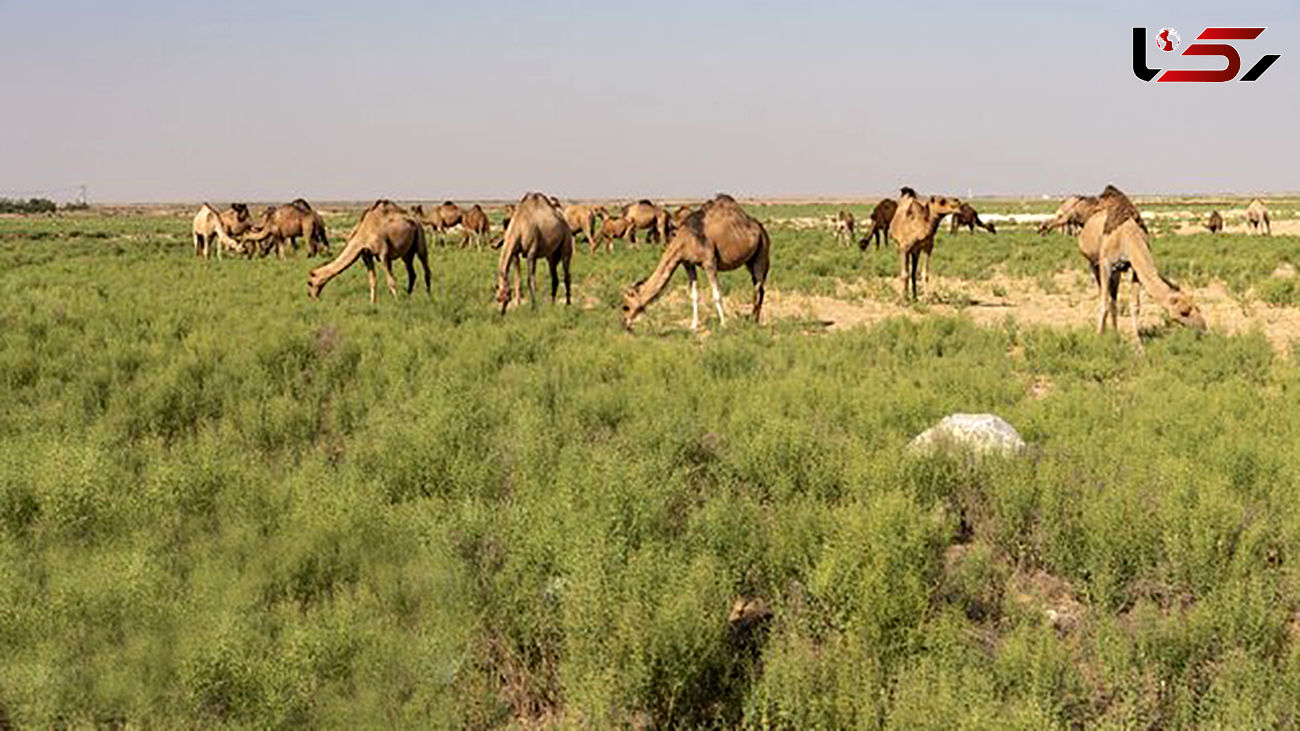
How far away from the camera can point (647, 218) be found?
40.7 meters

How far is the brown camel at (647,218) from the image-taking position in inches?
1554

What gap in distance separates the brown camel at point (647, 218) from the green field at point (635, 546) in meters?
29.2

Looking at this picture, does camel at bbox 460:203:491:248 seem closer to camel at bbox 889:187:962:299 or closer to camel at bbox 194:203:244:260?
camel at bbox 194:203:244:260

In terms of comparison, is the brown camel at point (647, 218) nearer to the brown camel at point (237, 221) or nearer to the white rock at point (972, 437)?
the brown camel at point (237, 221)

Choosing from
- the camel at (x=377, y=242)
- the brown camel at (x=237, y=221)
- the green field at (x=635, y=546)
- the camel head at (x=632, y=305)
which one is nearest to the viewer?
the green field at (x=635, y=546)

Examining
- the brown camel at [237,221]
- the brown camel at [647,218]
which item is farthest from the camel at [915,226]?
the brown camel at [237,221]

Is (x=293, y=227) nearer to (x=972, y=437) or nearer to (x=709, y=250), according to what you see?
(x=709, y=250)

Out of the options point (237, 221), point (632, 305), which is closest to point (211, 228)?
point (237, 221)

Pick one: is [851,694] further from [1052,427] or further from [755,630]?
[1052,427]

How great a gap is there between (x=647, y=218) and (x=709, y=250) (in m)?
26.5

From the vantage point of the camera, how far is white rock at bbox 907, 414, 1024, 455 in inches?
269

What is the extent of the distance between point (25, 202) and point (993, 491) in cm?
15072

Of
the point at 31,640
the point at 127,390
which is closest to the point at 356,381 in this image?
the point at 127,390

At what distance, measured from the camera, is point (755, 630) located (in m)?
4.71
